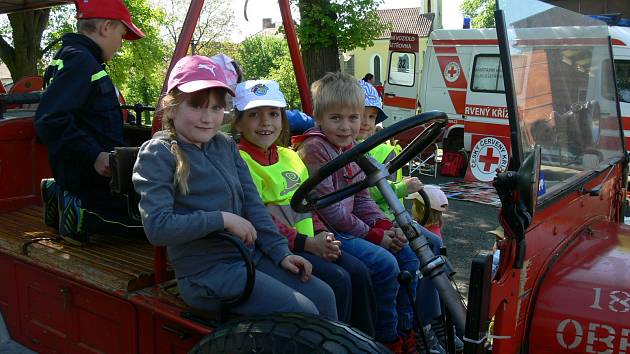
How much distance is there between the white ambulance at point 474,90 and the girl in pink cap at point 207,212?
8.51m

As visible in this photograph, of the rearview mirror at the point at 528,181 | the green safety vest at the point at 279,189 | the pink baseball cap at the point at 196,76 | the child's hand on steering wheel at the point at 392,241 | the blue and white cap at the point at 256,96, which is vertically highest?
the pink baseball cap at the point at 196,76

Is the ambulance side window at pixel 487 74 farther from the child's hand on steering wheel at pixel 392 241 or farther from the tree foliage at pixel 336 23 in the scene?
the child's hand on steering wheel at pixel 392 241

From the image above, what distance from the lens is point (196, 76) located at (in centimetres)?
207

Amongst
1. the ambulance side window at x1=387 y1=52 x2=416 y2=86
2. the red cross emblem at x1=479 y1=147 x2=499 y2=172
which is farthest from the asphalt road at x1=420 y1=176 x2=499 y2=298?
the ambulance side window at x1=387 y1=52 x2=416 y2=86

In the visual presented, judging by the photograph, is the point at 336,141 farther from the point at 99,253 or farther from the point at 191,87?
the point at 99,253

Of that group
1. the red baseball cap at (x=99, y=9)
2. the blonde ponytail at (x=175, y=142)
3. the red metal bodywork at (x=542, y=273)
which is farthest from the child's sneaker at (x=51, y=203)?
the red metal bodywork at (x=542, y=273)

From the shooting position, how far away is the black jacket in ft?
8.75

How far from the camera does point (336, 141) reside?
8.71 ft

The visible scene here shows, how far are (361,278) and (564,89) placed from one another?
103 centimetres

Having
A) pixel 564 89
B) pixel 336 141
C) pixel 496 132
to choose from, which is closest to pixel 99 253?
pixel 336 141

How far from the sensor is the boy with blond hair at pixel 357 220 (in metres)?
2.33

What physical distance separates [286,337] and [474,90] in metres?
10.6

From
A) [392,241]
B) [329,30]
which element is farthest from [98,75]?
[329,30]

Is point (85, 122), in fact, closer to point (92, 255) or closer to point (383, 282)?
point (92, 255)
